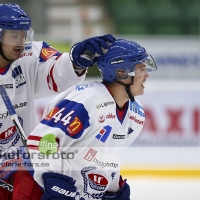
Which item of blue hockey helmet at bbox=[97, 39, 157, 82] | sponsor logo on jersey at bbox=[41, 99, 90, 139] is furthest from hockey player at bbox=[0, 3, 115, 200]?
sponsor logo on jersey at bbox=[41, 99, 90, 139]

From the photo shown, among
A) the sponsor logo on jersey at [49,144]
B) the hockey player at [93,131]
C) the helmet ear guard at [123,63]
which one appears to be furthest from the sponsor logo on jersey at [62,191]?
the helmet ear guard at [123,63]

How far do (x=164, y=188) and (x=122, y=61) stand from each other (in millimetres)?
1681

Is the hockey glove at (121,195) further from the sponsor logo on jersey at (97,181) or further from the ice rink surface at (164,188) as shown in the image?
the ice rink surface at (164,188)

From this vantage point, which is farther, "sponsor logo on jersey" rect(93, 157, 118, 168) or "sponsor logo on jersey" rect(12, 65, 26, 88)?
"sponsor logo on jersey" rect(12, 65, 26, 88)

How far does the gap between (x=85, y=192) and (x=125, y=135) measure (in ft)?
1.00

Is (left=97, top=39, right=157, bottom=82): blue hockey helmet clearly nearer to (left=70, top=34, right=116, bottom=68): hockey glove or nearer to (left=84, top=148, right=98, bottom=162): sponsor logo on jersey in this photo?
(left=70, top=34, right=116, bottom=68): hockey glove

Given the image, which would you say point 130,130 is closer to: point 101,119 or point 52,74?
point 101,119

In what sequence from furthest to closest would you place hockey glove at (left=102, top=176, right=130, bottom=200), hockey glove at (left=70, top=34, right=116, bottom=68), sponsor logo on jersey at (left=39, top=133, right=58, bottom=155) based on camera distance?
1. hockey glove at (left=102, top=176, right=130, bottom=200)
2. hockey glove at (left=70, top=34, right=116, bottom=68)
3. sponsor logo on jersey at (left=39, top=133, right=58, bottom=155)

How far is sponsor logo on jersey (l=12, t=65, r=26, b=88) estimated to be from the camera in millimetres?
2773

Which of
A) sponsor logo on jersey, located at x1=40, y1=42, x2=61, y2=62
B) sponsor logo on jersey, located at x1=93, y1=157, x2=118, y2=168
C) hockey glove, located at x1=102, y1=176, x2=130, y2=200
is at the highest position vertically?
sponsor logo on jersey, located at x1=40, y1=42, x2=61, y2=62

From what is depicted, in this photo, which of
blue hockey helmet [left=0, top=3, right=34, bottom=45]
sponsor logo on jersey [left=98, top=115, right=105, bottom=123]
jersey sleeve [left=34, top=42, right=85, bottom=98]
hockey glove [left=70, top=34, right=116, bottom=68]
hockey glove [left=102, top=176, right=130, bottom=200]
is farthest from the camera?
jersey sleeve [left=34, top=42, right=85, bottom=98]

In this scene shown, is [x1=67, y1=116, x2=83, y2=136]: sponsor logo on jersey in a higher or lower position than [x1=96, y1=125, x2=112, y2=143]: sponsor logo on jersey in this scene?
higher

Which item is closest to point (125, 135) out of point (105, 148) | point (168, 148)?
point (105, 148)

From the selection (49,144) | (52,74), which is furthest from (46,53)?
(49,144)
